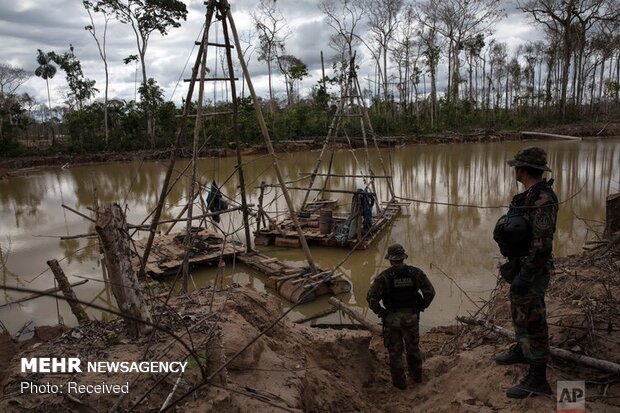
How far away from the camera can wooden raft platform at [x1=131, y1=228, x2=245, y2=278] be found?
7.77 m

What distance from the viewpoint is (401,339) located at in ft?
13.1

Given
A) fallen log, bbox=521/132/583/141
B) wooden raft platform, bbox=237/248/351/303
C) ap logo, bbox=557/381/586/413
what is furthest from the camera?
fallen log, bbox=521/132/583/141

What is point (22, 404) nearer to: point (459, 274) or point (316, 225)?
point (459, 274)

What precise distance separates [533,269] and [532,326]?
0.41 meters

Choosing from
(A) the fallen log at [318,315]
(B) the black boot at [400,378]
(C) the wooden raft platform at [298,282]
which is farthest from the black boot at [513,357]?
(C) the wooden raft platform at [298,282]

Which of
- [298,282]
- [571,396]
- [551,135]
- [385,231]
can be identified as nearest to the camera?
[571,396]

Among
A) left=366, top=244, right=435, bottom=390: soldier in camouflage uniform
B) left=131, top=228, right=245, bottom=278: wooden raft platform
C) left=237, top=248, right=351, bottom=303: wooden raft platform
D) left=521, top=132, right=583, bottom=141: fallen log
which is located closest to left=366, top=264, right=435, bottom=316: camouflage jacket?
left=366, top=244, right=435, bottom=390: soldier in camouflage uniform

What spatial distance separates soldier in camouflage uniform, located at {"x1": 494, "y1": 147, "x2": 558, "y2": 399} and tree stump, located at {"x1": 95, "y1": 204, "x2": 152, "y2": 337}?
8.84 ft

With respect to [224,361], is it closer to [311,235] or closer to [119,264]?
[119,264]

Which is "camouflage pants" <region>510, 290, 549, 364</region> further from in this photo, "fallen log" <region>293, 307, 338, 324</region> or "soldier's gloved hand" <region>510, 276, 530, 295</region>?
"fallen log" <region>293, 307, 338, 324</region>

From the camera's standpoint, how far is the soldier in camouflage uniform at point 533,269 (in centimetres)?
302

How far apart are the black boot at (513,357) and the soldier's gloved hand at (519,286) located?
49 centimetres

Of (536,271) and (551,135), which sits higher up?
(551,135)

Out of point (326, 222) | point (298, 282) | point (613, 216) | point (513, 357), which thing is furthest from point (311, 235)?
point (513, 357)
